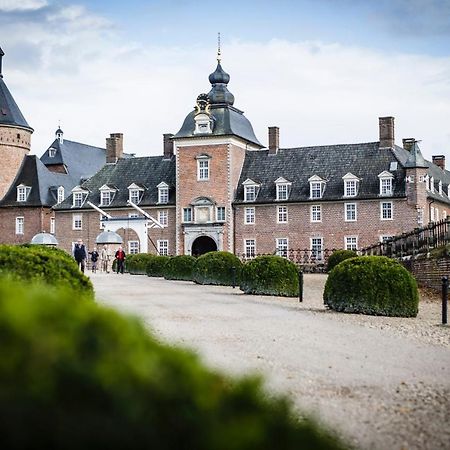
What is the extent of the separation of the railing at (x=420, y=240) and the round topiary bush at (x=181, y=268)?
27.2 ft

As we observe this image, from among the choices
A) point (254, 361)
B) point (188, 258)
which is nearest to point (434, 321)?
point (254, 361)

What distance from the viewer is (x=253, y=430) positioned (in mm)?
2535

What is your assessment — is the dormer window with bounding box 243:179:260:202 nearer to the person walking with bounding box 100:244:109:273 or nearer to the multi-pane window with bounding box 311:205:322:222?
the multi-pane window with bounding box 311:205:322:222

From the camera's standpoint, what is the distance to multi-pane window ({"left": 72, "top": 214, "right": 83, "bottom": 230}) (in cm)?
5931

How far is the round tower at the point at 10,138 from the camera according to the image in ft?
204

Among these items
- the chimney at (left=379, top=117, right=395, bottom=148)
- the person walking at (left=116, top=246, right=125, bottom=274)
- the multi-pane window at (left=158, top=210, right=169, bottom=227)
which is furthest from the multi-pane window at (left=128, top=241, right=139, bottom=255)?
the chimney at (left=379, top=117, right=395, bottom=148)

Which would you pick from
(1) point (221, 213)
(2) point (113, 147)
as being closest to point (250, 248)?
(1) point (221, 213)

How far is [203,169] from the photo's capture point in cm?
5488

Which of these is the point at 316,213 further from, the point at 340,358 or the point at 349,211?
the point at 340,358

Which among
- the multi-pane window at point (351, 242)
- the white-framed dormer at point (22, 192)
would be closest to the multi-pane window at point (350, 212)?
the multi-pane window at point (351, 242)

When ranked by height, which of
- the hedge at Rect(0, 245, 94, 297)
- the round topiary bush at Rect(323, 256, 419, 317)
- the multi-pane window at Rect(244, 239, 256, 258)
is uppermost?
the multi-pane window at Rect(244, 239, 256, 258)

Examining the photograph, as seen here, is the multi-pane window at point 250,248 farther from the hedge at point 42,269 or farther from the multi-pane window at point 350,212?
the hedge at point 42,269

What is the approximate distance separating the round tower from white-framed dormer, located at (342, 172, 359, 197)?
84.8 feet

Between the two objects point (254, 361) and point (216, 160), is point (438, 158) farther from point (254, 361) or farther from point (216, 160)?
point (254, 361)
